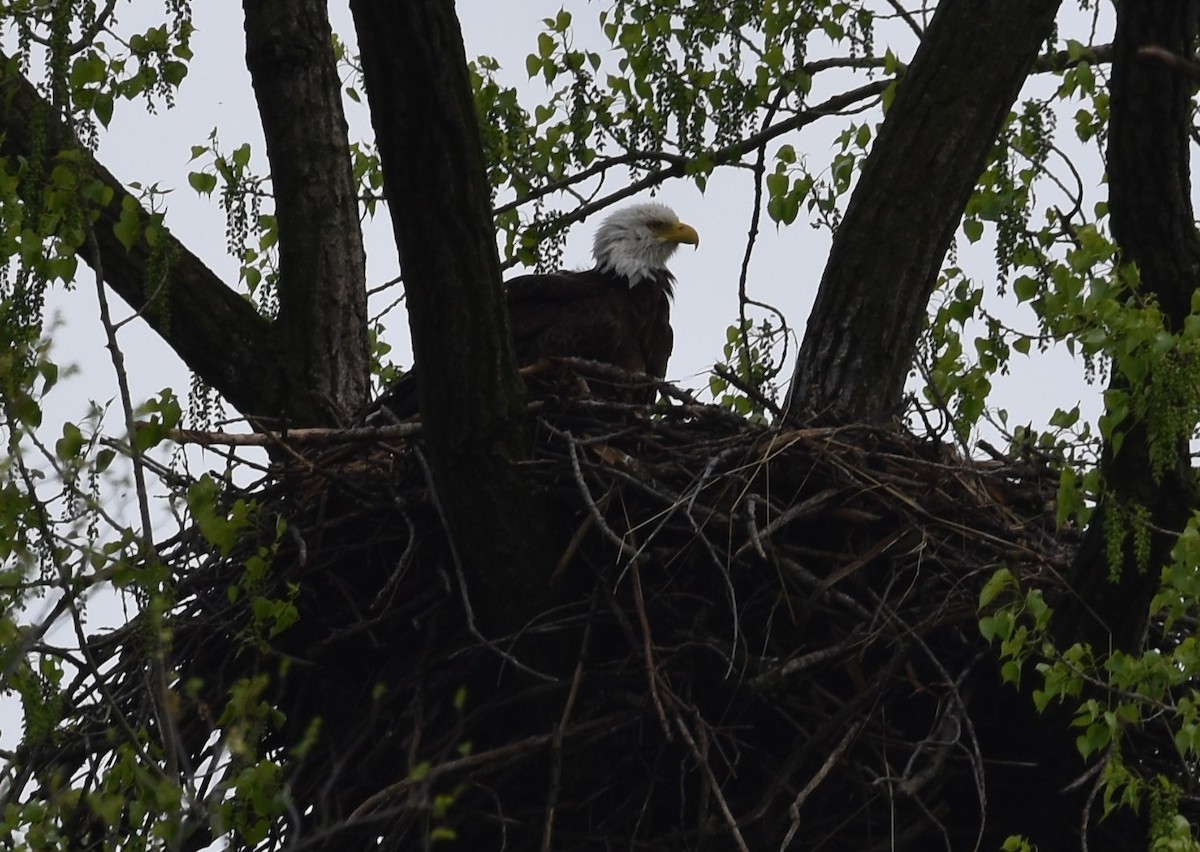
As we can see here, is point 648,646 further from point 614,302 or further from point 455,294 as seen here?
point 614,302

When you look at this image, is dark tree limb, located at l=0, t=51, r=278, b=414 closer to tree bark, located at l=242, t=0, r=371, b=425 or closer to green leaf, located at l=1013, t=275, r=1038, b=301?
tree bark, located at l=242, t=0, r=371, b=425

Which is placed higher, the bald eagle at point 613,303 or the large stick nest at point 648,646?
the bald eagle at point 613,303

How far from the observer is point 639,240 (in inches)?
299

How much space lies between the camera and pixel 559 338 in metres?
6.59

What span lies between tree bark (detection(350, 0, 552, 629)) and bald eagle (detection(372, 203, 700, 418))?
5.57ft

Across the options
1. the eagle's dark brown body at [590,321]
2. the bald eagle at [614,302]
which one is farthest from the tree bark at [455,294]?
the eagle's dark brown body at [590,321]

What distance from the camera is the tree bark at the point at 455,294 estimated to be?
3.81 metres

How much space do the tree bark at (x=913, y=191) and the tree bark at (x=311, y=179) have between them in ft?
5.39

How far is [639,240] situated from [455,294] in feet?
11.8

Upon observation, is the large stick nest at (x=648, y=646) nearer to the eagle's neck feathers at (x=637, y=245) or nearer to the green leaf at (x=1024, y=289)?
the green leaf at (x=1024, y=289)

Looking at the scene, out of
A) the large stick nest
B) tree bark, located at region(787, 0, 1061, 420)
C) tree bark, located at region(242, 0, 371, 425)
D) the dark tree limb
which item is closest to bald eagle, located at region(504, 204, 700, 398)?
tree bark, located at region(242, 0, 371, 425)

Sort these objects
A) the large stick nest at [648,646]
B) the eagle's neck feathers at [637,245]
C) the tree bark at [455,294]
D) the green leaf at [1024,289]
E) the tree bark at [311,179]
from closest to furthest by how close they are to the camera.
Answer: the tree bark at [455,294] → the large stick nest at [648,646] → the green leaf at [1024,289] → the tree bark at [311,179] → the eagle's neck feathers at [637,245]

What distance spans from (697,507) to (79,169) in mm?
1733

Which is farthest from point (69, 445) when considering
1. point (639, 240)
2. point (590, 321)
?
point (639, 240)
